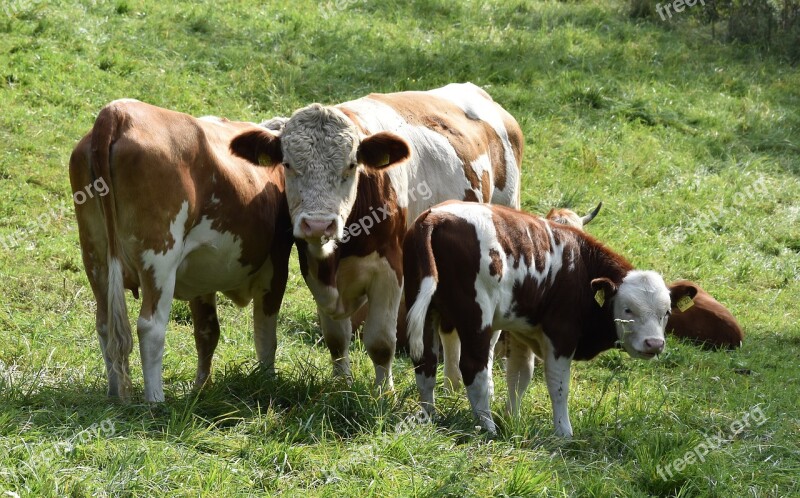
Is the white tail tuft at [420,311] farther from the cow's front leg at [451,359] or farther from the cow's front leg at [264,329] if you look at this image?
the cow's front leg at [451,359]

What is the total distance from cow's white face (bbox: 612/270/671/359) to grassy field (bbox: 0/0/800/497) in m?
0.37

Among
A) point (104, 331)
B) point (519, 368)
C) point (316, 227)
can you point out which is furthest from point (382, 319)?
point (104, 331)

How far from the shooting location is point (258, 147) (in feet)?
24.1

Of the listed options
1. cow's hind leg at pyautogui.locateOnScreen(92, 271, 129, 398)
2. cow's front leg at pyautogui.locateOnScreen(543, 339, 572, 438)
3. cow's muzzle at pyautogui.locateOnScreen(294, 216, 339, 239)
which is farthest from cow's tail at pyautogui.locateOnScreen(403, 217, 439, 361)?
cow's hind leg at pyautogui.locateOnScreen(92, 271, 129, 398)

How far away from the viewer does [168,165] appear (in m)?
6.51

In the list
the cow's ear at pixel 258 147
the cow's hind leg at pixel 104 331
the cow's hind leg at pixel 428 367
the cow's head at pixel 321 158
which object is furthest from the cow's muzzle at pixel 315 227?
the cow's hind leg at pixel 104 331

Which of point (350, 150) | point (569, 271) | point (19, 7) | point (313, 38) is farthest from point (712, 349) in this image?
point (19, 7)

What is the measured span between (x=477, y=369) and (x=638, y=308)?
1.37 metres

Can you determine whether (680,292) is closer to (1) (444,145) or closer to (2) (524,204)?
(1) (444,145)

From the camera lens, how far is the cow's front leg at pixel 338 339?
8.07 meters

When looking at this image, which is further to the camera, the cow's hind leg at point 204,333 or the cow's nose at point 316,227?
the cow's hind leg at point 204,333

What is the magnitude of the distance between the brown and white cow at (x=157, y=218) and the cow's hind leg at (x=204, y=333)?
21.5 inches

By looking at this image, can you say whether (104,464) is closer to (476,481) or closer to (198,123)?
(476,481)

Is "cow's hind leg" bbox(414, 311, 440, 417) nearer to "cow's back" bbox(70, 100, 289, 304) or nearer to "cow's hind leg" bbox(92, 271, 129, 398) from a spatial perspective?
"cow's back" bbox(70, 100, 289, 304)
